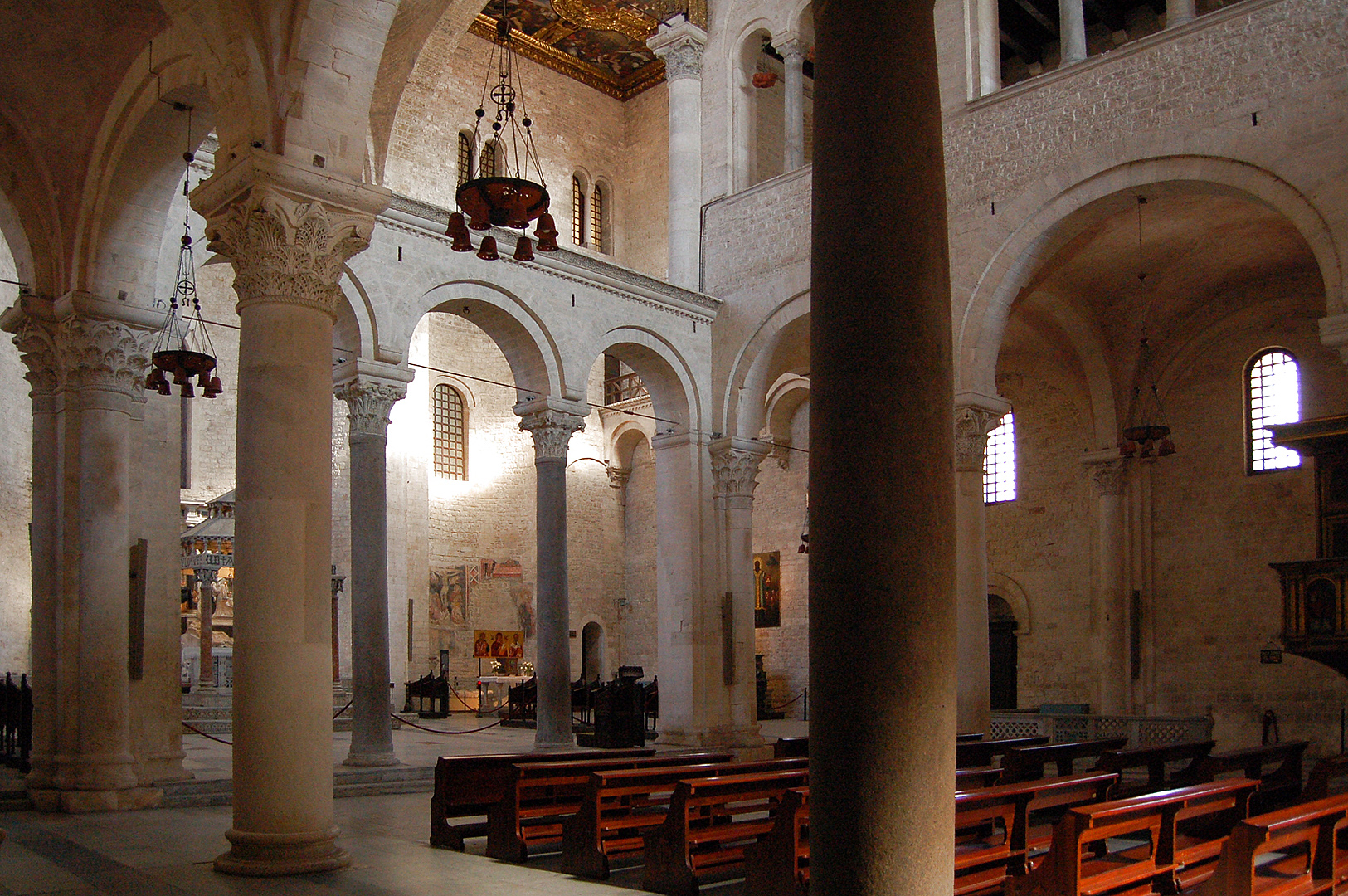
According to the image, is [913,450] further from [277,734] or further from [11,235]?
[11,235]

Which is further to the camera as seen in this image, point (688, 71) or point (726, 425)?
point (688, 71)

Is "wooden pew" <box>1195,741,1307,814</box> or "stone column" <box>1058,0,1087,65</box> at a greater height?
"stone column" <box>1058,0,1087,65</box>

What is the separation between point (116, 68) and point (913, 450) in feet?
31.0

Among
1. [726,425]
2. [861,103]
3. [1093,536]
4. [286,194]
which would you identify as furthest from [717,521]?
[861,103]

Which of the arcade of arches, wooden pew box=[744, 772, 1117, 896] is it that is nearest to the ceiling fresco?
the arcade of arches

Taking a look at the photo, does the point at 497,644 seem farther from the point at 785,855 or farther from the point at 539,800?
the point at 785,855

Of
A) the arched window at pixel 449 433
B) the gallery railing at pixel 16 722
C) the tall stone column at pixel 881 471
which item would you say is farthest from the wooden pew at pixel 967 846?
the arched window at pixel 449 433

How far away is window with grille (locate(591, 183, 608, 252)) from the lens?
93.1 feet

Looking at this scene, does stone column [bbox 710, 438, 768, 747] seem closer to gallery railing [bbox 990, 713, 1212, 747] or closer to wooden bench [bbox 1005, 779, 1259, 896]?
gallery railing [bbox 990, 713, 1212, 747]

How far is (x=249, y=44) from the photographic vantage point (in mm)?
7855

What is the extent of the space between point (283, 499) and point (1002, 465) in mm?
18033

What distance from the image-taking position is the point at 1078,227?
15.4 m

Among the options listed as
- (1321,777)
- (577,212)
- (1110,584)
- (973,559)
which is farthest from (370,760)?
(577,212)

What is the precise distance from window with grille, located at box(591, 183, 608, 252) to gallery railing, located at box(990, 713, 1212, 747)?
15.7 m
